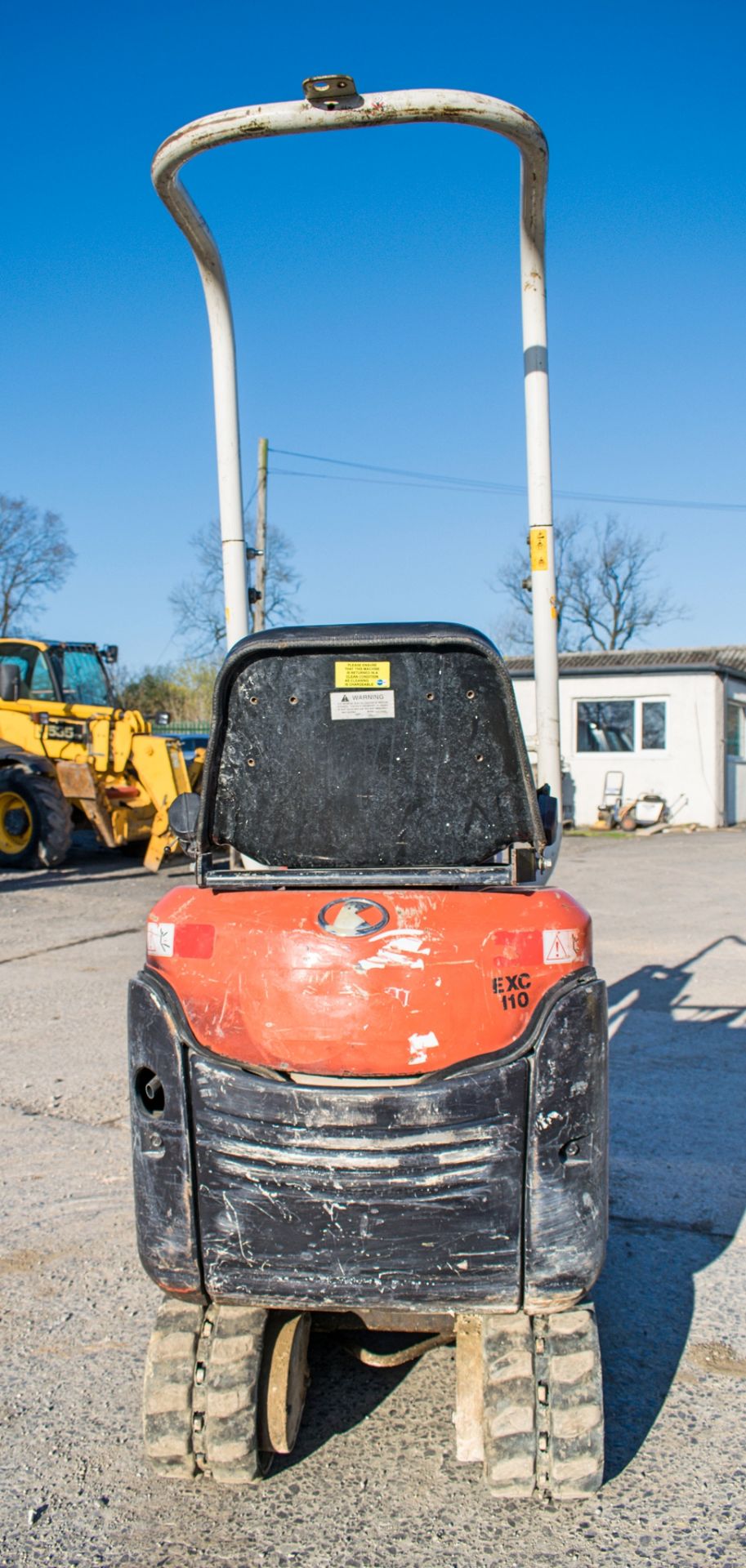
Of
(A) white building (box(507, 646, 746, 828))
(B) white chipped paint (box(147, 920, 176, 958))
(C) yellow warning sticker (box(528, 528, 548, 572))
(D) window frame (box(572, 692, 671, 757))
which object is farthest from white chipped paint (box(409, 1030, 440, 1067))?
(D) window frame (box(572, 692, 671, 757))

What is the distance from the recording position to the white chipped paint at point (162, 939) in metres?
2.86

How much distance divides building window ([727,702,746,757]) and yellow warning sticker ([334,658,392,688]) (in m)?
24.5

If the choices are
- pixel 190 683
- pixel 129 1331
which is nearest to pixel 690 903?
pixel 129 1331

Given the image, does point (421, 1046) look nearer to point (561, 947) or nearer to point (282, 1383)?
point (561, 947)

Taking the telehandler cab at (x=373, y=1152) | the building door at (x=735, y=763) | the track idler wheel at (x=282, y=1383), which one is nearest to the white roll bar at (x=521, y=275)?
the telehandler cab at (x=373, y=1152)

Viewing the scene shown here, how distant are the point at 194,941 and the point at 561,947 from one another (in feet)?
2.84

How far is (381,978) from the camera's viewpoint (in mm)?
2660

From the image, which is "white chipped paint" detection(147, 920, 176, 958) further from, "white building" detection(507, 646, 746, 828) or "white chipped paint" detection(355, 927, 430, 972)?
"white building" detection(507, 646, 746, 828)

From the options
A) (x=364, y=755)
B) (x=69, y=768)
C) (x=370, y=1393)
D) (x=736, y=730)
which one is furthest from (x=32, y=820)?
(x=736, y=730)

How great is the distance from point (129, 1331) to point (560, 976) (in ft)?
6.34

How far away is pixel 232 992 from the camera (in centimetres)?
275

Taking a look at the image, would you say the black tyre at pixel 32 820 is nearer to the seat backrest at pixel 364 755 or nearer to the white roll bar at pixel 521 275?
the white roll bar at pixel 521 275

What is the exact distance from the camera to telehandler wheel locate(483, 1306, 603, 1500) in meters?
2.69

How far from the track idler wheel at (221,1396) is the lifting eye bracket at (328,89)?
12.7 feet
